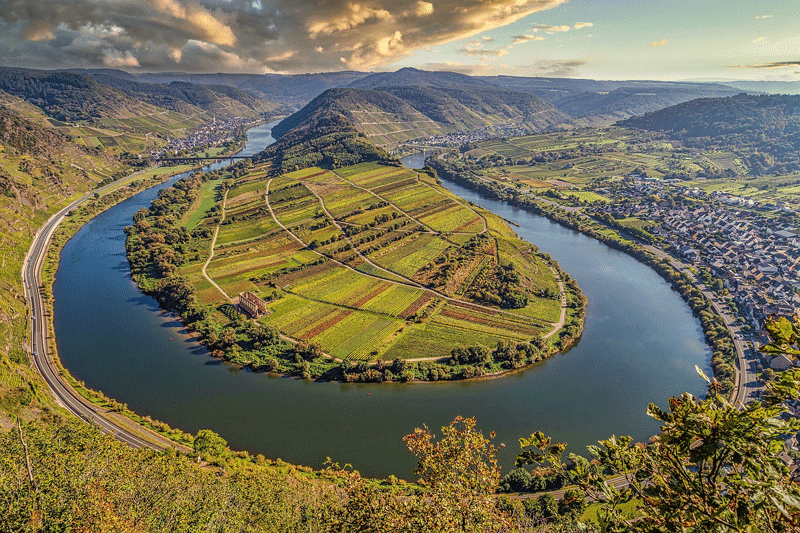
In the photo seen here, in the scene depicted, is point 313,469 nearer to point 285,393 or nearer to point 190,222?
point 285,393

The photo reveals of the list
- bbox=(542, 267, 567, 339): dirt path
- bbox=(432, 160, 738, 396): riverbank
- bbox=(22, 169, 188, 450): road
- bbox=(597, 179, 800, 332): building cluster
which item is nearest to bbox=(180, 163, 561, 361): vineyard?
bbox=(542, 267, 567, 339): dirt path

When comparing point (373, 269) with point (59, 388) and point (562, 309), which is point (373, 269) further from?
point (59, 388)

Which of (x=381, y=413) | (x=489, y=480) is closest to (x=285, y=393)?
(x=381, y=413)

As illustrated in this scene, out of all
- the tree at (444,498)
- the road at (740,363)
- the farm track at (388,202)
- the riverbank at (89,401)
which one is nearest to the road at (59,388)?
the riverbank at (89,401)

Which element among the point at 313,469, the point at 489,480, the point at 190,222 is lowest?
the point at 313,469

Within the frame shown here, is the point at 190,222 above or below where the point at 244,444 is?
above

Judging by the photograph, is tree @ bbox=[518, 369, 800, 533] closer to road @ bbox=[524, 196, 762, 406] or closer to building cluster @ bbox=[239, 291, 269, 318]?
road @ bbox=[524, 196, 762, 406]
